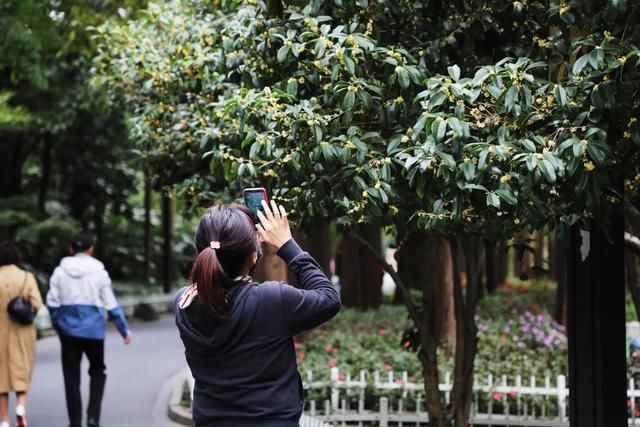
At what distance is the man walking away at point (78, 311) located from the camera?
902cm

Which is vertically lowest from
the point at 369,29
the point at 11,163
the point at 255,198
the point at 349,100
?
the point at 255,198

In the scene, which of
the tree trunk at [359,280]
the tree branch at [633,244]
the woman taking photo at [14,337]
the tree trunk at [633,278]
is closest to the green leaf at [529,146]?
the tree branch at [633,244]

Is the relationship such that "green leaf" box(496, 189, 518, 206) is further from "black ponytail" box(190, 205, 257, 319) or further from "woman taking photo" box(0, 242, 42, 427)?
"woman taking photo" box(0, 242, 42, 427)

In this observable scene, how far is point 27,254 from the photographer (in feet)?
90.3

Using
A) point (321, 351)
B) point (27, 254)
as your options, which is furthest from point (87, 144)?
point (321, 351)

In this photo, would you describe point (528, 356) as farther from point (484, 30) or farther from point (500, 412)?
point (484, 30)

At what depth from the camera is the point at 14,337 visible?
8961mm

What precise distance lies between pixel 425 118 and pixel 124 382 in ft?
32.4

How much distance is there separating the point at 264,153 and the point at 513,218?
151cm

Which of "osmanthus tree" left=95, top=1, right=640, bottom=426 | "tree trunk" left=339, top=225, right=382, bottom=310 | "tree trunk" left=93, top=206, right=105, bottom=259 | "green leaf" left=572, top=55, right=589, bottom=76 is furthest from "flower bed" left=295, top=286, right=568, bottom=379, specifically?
"tree trunk" left=93, top=206, right=105, bottom=259

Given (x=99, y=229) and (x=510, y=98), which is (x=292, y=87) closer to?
(x=510, y=98)

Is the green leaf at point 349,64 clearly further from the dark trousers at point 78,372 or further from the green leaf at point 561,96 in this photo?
the dark trousers at point 78,372

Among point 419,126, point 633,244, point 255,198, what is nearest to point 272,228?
point 255,198

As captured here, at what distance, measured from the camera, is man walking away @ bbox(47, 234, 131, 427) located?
29.6 feet
